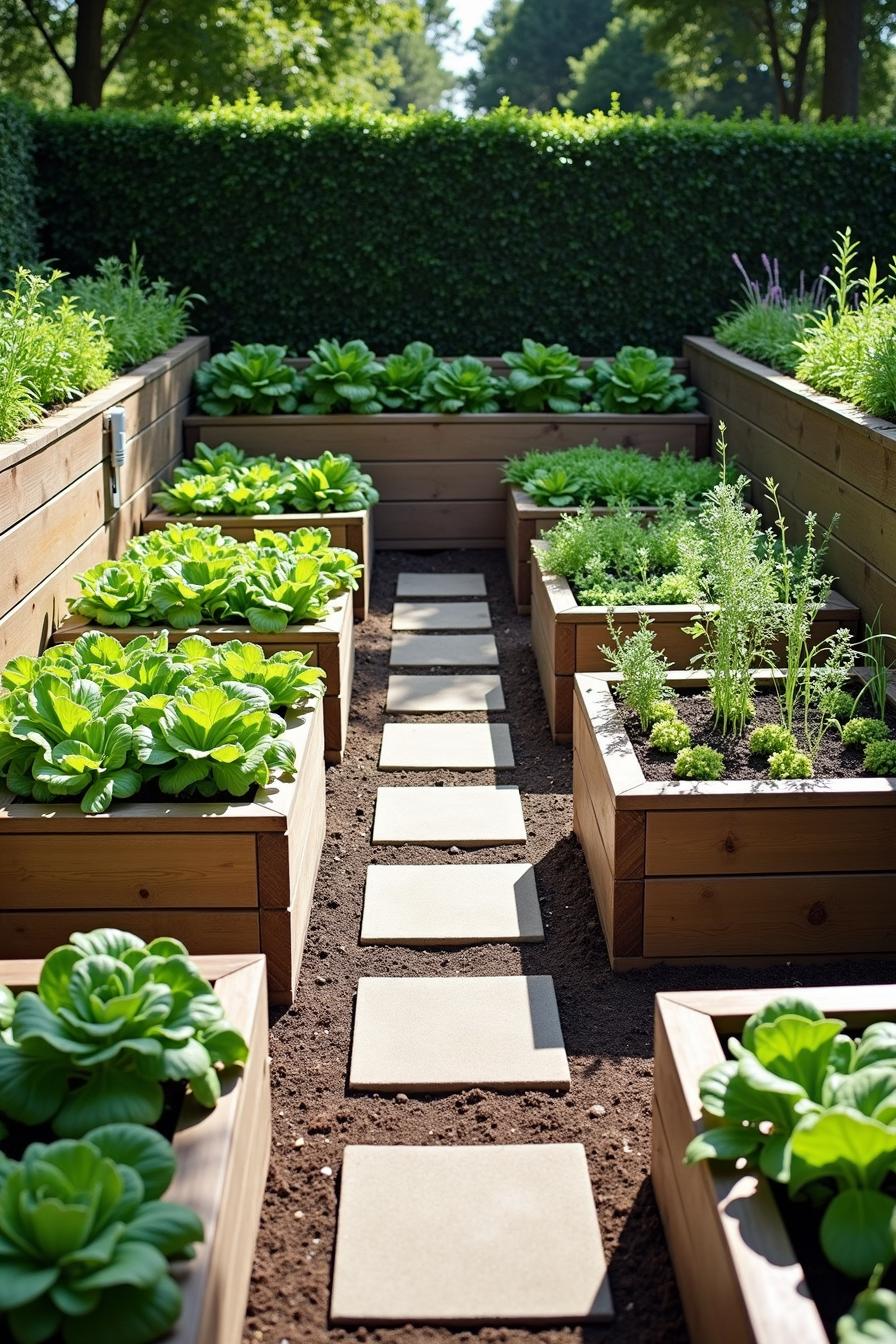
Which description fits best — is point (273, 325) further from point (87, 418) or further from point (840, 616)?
point (840, 616)

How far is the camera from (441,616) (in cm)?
641

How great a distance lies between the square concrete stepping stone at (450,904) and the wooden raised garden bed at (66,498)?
1.37 metres

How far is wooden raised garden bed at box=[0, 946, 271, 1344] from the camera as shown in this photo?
1.82m

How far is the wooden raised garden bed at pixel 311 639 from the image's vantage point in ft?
14.8

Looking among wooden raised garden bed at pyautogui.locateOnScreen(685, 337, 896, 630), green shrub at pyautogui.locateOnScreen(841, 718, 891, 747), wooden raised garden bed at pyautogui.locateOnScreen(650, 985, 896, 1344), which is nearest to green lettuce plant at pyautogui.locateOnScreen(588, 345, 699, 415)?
wooden raised garden bed at pyautogui.locateOnScreen(685, 337, 896, 630)

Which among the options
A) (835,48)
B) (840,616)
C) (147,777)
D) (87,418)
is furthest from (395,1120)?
(835,48)

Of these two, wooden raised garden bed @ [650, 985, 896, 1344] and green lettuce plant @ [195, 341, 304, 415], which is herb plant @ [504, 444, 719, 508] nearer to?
green lettuce plant @ [195, 341, 304, 415]

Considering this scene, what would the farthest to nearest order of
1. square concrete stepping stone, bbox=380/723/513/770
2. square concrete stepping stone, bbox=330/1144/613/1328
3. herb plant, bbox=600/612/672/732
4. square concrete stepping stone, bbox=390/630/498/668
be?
square concrete stepping stone, bbox=390/630/498/668
square concrete stepping stone, bbox=380/723/513/770
herb plant, bbox=600/612/672/732
square concrete stepping stone, bbox=330/1144/613/1328

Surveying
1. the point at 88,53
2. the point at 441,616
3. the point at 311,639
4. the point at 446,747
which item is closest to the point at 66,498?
the point at 311,639

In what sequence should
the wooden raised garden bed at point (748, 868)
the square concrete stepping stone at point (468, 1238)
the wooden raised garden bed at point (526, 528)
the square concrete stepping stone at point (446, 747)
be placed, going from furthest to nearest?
1. the wooden raised garden bed at point (526, 528)
2. the square concrete stepping stone at point (446, 747)
3. the wooden raised garden bed at point (748, 868)
4. the square concrete stepping stone at point (468, 1238)

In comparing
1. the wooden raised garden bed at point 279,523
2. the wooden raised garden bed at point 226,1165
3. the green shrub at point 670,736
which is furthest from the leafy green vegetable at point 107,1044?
the wooden raised garden bed at point 279,523

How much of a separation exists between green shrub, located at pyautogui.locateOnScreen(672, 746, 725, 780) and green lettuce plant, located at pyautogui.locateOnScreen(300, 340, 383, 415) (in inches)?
177

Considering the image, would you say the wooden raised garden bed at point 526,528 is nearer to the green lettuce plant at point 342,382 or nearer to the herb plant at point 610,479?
the herb plant at point 610,479

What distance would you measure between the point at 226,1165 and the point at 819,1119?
0.88 metres
